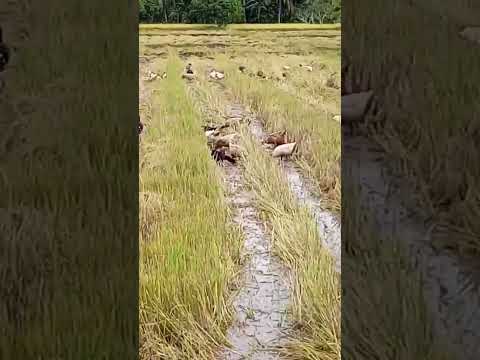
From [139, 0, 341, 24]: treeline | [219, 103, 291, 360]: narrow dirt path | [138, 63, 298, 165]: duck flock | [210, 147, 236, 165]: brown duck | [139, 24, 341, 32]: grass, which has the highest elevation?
[139, 0, 341, 24]: treeline

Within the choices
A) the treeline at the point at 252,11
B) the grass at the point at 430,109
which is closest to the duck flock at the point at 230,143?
the treeline at the point at 252,11

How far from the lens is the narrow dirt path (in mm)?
826

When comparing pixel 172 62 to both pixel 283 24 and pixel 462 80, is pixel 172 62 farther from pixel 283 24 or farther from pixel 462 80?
pixel 462 80

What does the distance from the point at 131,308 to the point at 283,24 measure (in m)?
0.65

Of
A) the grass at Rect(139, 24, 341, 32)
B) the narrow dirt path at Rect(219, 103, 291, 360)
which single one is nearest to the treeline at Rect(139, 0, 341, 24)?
the grass at Rect(139, 24, 341, 32)

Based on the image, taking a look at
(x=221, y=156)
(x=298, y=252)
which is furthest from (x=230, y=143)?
(x=298, y=252)

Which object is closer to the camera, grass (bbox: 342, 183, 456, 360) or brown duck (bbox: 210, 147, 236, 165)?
grass (bbox: 342, 183, 456, 360)

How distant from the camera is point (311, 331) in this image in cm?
83

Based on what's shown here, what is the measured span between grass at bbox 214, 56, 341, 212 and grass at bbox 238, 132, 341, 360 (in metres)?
0.06

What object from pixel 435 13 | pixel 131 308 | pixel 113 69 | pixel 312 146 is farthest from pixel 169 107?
pixel 435 13

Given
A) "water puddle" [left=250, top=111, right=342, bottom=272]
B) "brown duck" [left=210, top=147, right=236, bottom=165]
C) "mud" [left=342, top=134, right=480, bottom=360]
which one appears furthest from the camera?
"brown duck" [left=210, top=147, right=236, bottom=165]

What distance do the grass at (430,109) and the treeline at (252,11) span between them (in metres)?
0.19

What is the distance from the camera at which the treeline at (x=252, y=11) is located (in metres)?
1.03

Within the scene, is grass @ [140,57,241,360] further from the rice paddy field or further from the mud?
the mud
